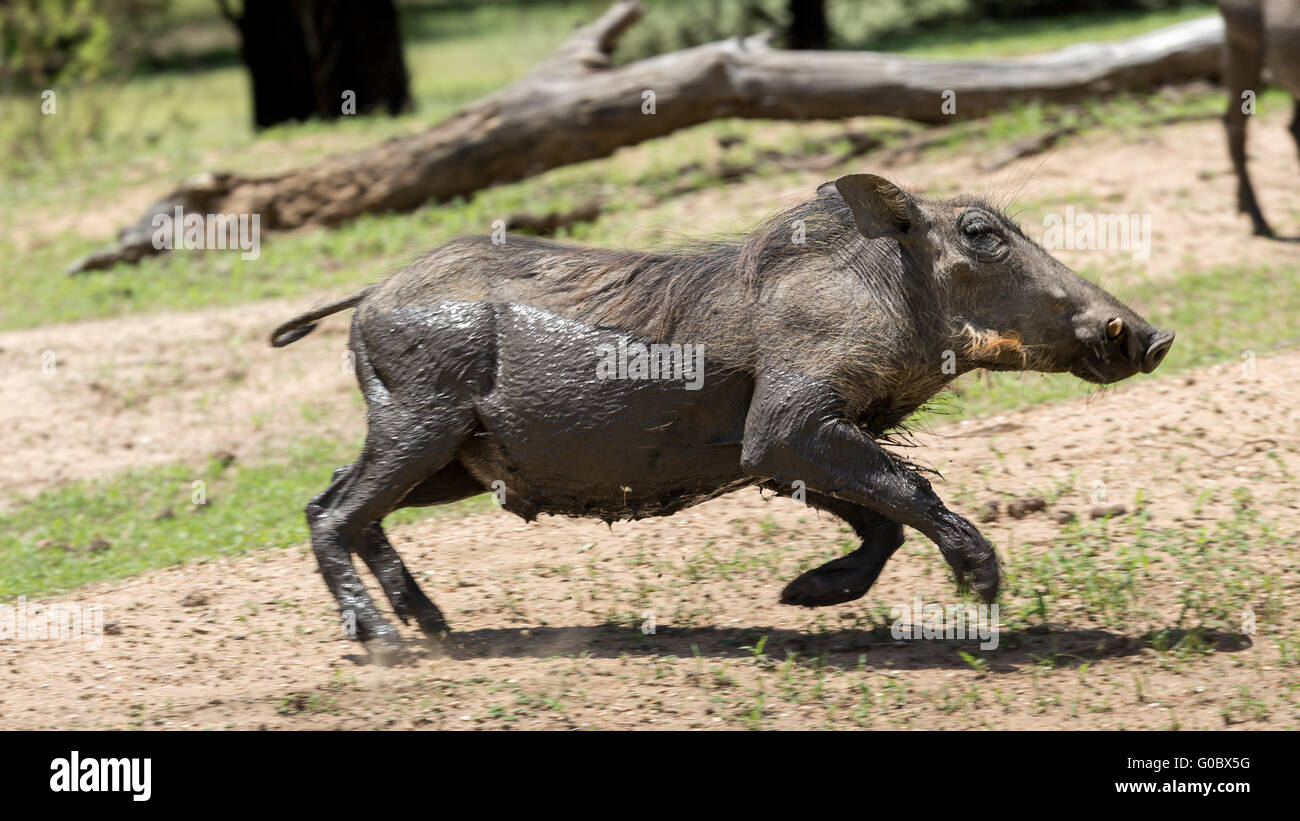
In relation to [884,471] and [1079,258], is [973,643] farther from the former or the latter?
[1079,258]

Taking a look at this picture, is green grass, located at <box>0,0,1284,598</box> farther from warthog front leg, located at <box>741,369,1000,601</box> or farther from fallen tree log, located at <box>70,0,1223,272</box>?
warthog front leg, located at <box>741,369,1000,601</box>

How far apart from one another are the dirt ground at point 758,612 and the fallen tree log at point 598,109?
366cm

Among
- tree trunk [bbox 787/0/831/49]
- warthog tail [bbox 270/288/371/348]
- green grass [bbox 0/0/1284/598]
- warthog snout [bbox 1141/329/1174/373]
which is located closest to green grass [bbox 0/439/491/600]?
green grass [bbox 0/0/1284/598]

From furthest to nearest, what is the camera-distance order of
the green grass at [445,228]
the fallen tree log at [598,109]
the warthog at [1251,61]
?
the fallen tree log at [598,109], the green grass at [445,228], the warthog at [1251,61]

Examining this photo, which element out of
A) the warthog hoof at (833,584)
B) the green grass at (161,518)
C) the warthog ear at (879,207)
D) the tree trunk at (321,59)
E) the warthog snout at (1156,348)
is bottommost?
the green grass at (161,518)

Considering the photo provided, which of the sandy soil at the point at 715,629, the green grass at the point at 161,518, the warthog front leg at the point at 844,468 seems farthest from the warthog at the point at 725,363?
the green grass at the point at 161,518

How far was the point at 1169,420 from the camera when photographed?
6.47m

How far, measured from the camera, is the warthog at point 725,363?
459 centimetres

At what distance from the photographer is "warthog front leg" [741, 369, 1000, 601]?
4.47m

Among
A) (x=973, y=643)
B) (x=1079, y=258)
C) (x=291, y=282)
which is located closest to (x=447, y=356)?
(x=973, y=643)

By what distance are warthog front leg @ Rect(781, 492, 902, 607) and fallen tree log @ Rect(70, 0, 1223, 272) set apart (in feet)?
22.0

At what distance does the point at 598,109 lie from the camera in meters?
11.3

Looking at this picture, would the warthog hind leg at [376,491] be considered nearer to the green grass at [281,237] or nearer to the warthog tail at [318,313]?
the warthog tail at [318,313]

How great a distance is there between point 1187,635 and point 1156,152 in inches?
264
